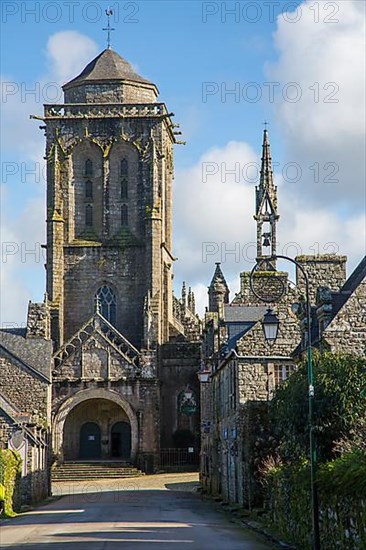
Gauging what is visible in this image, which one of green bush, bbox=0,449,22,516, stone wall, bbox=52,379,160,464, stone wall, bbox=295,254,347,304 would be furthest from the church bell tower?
green bush, bbox=0,449,22,516

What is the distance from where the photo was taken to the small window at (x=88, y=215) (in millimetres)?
73562

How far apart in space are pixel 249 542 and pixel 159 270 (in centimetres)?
4796

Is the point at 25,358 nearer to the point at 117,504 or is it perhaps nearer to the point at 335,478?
the point at 117,504

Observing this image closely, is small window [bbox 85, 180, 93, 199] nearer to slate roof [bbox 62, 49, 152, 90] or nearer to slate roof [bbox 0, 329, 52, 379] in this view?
slate roof [bbox 62, 49, 152, 90]

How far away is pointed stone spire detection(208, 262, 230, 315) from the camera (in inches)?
2719

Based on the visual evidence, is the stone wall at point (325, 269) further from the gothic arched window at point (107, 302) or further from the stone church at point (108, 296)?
the gothic arched window at point (107, 302)

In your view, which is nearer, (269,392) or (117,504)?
(269,392)

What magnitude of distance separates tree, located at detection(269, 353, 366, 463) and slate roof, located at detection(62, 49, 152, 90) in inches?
2003

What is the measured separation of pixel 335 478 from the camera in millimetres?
19141

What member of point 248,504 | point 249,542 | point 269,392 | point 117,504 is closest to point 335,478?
point 249,542

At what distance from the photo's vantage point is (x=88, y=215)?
73625mm

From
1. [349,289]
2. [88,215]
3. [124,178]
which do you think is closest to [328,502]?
[349,289]

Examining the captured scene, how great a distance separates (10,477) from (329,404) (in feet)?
47.4

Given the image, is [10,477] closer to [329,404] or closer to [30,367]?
[329,404]
